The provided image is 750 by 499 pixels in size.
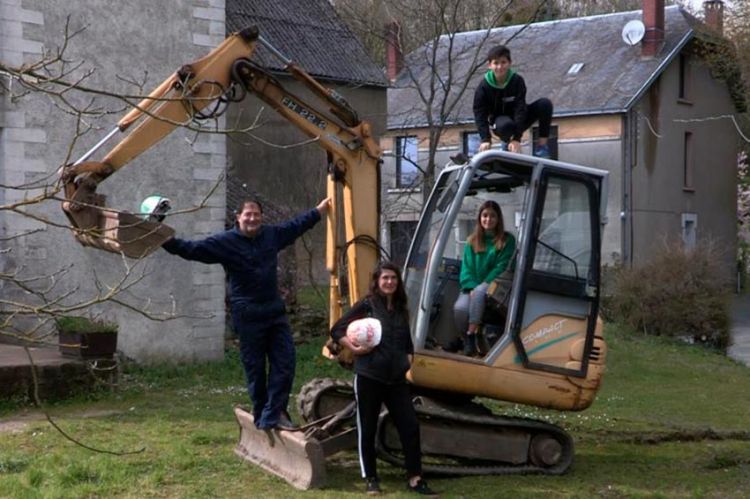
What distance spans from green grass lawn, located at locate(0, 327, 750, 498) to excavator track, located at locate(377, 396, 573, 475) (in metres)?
0.17

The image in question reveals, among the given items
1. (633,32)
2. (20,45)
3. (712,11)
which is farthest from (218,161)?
(712,11)

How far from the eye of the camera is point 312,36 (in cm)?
2592

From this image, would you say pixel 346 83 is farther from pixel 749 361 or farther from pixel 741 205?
pixel 741 205

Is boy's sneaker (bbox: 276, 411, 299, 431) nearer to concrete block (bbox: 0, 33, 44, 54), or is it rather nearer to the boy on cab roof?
the boy on cab roof

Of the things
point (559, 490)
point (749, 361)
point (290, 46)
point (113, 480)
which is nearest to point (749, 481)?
point (559, 490)

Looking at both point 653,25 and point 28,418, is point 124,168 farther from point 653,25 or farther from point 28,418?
point 653,25

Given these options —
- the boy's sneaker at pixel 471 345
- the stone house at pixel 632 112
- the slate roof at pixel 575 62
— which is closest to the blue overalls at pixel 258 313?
the boy's sneaker at pixel 471 345

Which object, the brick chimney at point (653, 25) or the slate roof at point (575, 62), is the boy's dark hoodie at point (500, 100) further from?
the brick chimney at point (653, 25)

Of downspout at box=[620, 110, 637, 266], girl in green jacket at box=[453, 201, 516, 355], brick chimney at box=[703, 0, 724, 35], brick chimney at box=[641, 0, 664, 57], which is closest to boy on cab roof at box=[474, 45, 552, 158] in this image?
girl in green jacket at box=[453, 201, 516, 355]

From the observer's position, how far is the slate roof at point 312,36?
81.8 feet

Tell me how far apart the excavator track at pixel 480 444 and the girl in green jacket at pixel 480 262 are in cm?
64

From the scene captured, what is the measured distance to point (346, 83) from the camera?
25.8 metres

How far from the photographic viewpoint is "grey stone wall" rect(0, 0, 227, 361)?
15.1 m

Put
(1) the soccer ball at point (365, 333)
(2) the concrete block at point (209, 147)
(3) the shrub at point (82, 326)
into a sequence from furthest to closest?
(2) the concrete block at point (209, 147) → (3) the shrub at point (82, 326) → (1) the soccer ball at point (365, 333)
